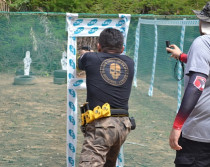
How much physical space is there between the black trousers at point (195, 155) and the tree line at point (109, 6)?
33.9 feet

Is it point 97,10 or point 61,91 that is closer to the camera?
point 61,91

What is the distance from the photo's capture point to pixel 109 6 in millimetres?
13273

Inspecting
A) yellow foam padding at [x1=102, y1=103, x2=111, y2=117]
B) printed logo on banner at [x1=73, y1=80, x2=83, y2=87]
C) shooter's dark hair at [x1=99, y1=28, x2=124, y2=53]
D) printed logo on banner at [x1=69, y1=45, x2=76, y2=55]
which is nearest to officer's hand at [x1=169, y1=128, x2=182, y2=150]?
yellow foam padding at [x1=102, y1=103, x2=111, y2=117]

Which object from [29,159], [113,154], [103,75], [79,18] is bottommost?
[29,159]

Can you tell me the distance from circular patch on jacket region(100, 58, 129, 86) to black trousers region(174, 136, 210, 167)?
1069 mm

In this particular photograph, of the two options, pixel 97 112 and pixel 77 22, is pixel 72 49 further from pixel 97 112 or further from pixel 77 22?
pixel 97 112

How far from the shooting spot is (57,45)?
4656 mm

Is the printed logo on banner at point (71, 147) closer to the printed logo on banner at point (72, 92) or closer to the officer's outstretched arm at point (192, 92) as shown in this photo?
the printed logo on banner at point (72, 92)

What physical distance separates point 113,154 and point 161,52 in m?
4.98

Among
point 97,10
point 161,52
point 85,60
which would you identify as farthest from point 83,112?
point 97,10

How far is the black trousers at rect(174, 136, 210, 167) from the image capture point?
2875 millimetres

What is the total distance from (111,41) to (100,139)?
0.94 m

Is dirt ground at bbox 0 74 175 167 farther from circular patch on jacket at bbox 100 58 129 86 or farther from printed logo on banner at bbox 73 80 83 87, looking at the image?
circular patch on jacket at bbox 100 58 129 86

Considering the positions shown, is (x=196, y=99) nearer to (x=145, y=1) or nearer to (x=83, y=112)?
(x=83, y=112)
